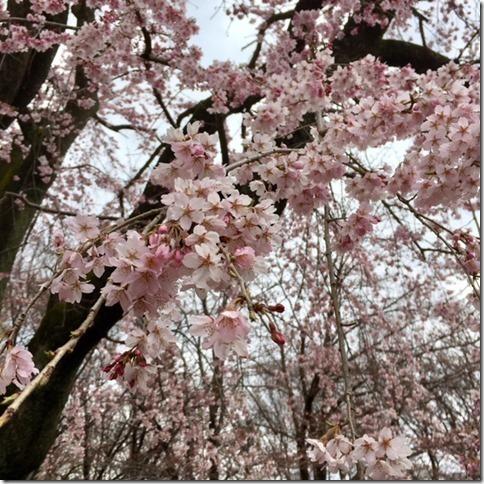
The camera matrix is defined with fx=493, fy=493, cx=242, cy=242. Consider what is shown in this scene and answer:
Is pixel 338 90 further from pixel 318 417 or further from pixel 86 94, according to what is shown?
pixel 318 417

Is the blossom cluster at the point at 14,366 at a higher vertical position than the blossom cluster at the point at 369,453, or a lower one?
higher

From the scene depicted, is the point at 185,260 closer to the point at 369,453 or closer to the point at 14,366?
the point at 14,366

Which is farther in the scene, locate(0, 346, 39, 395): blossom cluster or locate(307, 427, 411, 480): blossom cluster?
locate(307, 427, 411, 480): blossom cluster

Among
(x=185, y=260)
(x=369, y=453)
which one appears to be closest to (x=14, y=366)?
(x=185, y=260)

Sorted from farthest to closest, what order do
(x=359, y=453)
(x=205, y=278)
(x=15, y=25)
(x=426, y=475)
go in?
(x=426, y=475), (x=15, y=25), (x=359, y=453), (x=205, y=278)

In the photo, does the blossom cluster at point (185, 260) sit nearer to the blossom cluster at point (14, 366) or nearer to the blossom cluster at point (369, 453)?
the blossom cluster at point (14, 366)

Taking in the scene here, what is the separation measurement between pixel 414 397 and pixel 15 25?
6020 mm

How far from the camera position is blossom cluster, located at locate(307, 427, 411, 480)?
1.28 meters

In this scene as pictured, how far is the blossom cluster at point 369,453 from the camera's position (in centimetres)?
128

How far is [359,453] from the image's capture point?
4.18 feet

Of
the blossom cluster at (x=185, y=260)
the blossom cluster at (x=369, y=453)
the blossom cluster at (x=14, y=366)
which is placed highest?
the blossom cluster at (x=185, y=260)

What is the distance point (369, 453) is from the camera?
4.21 ft

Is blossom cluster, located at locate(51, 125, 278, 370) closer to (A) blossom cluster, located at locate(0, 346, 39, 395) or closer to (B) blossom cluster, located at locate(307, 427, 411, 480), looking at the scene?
(A) blossom cluster, located at locate(0, 346, 39, 395)

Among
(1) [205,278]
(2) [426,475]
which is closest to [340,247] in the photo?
(1) [205,278]
